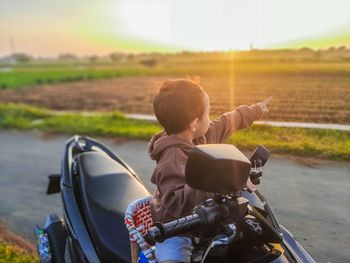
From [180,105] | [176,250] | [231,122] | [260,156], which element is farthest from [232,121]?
[176,250]

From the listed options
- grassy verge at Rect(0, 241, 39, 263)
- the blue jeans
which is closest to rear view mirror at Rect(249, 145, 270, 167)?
the blue jeans

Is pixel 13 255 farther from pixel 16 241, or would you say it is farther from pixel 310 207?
pixel 310 207

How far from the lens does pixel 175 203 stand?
69.3 inches

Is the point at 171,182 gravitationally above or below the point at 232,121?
below

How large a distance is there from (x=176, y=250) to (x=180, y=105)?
1.93 ft

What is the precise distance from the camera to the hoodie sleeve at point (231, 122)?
2.32 m

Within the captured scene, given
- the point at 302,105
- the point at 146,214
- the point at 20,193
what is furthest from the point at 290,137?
the point at 20,193

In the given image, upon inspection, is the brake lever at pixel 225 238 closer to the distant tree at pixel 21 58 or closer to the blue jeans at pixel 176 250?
the blue jeans at pixel 176 250

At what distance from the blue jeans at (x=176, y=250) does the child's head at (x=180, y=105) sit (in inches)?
18.4

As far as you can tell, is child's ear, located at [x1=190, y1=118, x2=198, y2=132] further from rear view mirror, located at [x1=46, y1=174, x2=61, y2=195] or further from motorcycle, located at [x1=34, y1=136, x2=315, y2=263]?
rear view mirror, located at [x1=46, y1=174, x2=61, y2=195]

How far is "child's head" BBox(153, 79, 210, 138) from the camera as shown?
1.76 metres

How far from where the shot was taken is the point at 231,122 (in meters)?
2.37

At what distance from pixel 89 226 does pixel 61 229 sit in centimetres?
75

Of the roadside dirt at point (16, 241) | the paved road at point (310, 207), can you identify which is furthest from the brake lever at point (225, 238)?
the roadside dirt at point (16, 241)
